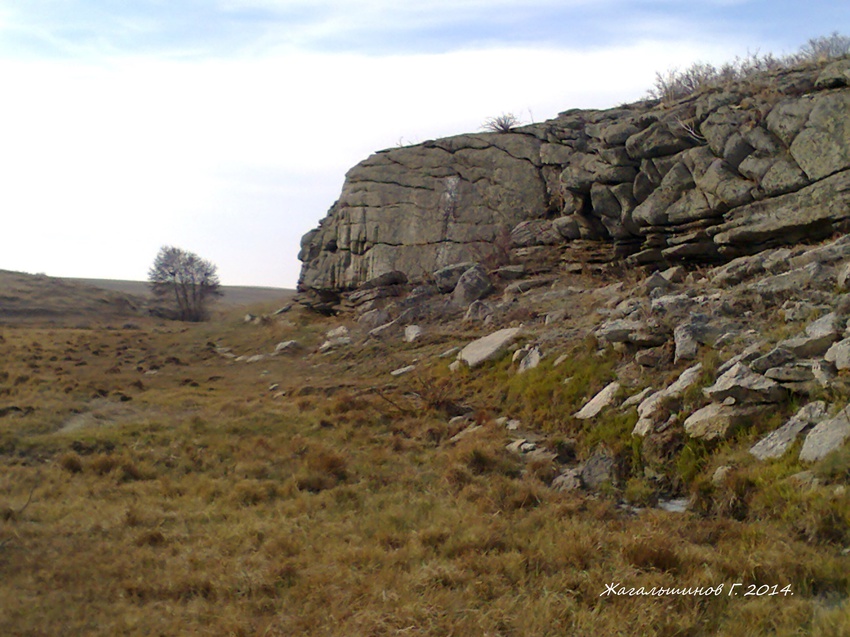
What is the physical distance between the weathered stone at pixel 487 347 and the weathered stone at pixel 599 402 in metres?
4.04

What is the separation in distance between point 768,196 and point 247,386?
14.3 m

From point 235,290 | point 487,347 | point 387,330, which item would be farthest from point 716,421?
point 235,290

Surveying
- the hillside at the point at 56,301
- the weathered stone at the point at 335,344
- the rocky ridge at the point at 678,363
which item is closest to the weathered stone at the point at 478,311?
the rocky ridge at the point at 678,363

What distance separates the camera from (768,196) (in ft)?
48.0

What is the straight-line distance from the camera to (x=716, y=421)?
25.0ft

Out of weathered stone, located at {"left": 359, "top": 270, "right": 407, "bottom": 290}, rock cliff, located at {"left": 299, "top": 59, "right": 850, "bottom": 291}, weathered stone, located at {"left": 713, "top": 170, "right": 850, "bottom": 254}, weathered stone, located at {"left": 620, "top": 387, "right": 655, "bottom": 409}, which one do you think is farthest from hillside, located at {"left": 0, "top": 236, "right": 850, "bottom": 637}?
weathered stone, located at {"left": 359, "top": 270, "right": 407, "bottom": 290}

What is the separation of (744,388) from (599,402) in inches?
99.2

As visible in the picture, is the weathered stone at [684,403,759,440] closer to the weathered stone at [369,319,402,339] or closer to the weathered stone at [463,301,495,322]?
the weathered stone at [463,301,495,322]

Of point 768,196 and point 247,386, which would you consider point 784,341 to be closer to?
point 768,196

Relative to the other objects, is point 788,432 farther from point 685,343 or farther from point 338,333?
point 338,333

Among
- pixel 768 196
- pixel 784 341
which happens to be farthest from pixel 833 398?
pixel 768 196

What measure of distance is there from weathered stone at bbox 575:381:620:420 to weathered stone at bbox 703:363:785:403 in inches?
68.2

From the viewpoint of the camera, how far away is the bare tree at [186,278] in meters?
52.8

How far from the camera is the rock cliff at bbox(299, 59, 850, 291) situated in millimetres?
14266
